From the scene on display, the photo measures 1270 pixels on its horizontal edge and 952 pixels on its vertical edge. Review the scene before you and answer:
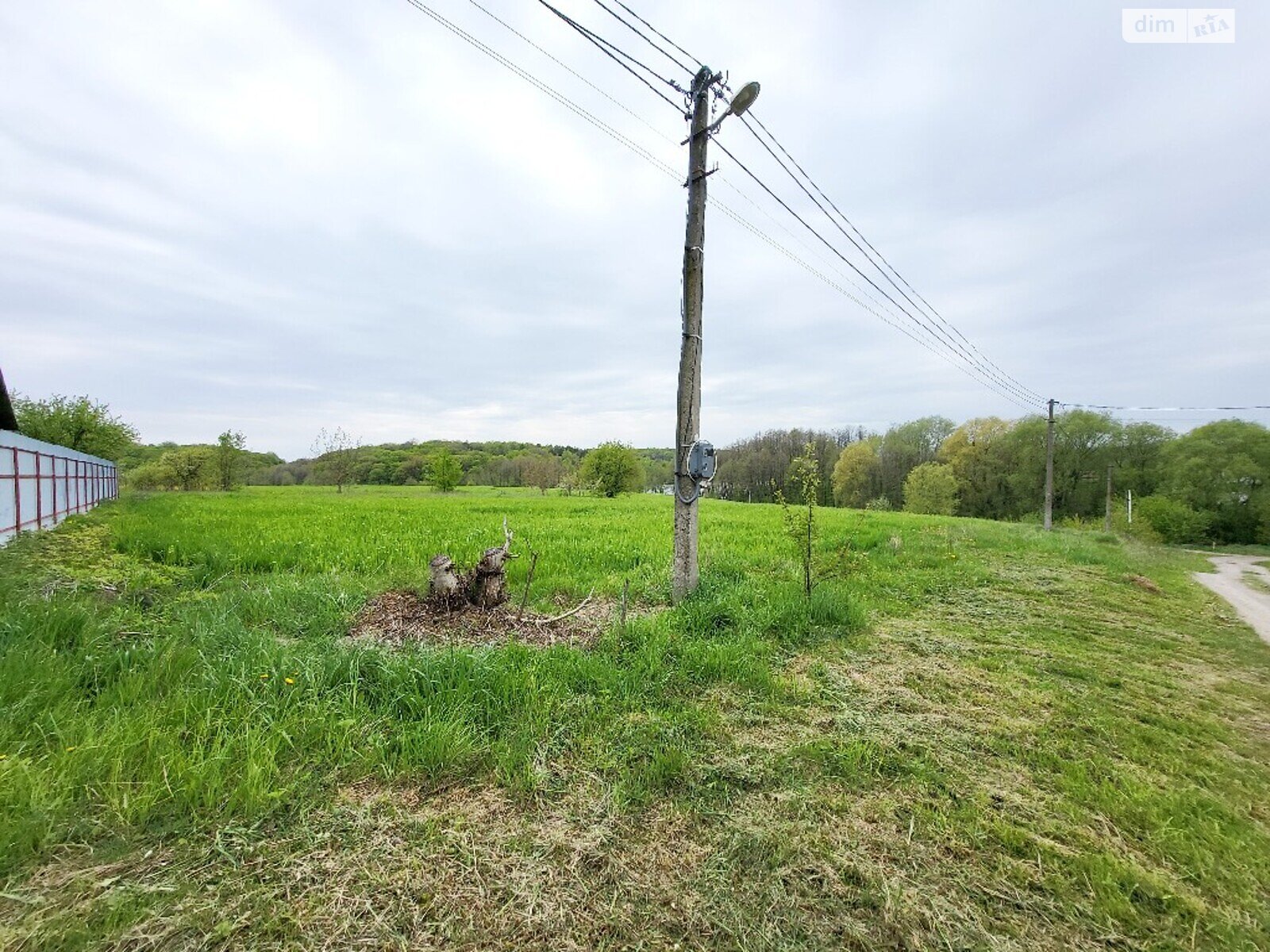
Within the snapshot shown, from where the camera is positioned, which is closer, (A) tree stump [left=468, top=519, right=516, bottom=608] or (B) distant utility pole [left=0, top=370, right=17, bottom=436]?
(A) tree stump [left=468, top=519, right=516, bottom=608]

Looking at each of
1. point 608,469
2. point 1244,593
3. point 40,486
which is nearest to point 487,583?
point 1244,593

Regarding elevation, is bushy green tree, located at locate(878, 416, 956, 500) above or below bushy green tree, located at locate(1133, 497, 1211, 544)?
above

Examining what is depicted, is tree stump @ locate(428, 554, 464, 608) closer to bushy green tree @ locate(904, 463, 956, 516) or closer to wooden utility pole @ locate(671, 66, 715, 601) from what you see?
wooden utility pole @ locate(671, 66, 715, 601)

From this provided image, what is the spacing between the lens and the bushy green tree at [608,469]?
162 feet

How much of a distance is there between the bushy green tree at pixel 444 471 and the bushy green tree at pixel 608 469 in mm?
15861

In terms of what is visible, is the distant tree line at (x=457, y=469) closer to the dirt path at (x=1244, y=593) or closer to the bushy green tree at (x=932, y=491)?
the bushy green tree at (x=932, y=491)

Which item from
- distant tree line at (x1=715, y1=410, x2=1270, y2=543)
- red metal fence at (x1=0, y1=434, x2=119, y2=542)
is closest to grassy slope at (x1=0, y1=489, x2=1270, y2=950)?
red metal fence at (x1=0, y1=434, x2=119, y2=542)

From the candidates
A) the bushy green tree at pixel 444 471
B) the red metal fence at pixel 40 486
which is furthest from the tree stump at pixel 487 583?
the bushy green tree at pixel 444 471

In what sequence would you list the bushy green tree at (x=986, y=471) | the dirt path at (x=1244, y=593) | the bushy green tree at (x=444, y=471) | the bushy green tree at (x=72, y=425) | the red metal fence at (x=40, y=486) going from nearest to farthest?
the dirt path at (x=1244, y=593), the red metal fence at (x=40, y=486), the bushy green tree at (x=72, y=425), the bushy green tree at (x=986, y=471), the bushy green tree at (x=444, y=471)

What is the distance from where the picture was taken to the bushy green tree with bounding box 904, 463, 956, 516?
50031 mm

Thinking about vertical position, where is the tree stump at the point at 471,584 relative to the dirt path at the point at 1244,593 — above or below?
above

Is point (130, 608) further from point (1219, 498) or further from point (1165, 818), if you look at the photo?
point (1219, 498)

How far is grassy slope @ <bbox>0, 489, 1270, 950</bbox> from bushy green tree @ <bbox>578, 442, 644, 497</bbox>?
143 ft

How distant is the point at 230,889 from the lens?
178cm
